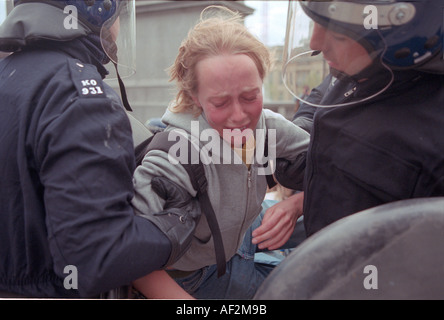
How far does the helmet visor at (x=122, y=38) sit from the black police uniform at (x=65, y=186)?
0.14 meters

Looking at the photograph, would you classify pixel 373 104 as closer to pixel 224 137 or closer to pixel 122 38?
pixel 224 137

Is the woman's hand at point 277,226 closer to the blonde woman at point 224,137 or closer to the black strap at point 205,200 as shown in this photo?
the blonde woman at point 224,137

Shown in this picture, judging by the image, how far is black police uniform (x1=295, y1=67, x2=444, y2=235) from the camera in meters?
0.96

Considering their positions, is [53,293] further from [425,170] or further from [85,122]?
[425,170]

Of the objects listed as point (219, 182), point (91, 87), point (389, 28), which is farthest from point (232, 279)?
point (389, 28)

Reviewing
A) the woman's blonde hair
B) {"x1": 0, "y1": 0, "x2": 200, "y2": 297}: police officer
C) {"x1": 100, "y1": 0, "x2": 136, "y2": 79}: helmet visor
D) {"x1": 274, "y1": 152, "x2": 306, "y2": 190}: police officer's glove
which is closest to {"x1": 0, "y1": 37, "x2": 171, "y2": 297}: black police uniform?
{"x1": 0, "y1": 0, "x2": 200, "y2": 297}: police officer

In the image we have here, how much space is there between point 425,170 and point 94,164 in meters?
0.77

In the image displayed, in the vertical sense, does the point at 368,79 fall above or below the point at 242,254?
above

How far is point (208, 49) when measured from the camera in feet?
4.46

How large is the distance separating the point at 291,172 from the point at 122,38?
769 mm

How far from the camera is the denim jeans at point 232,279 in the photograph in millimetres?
1485
